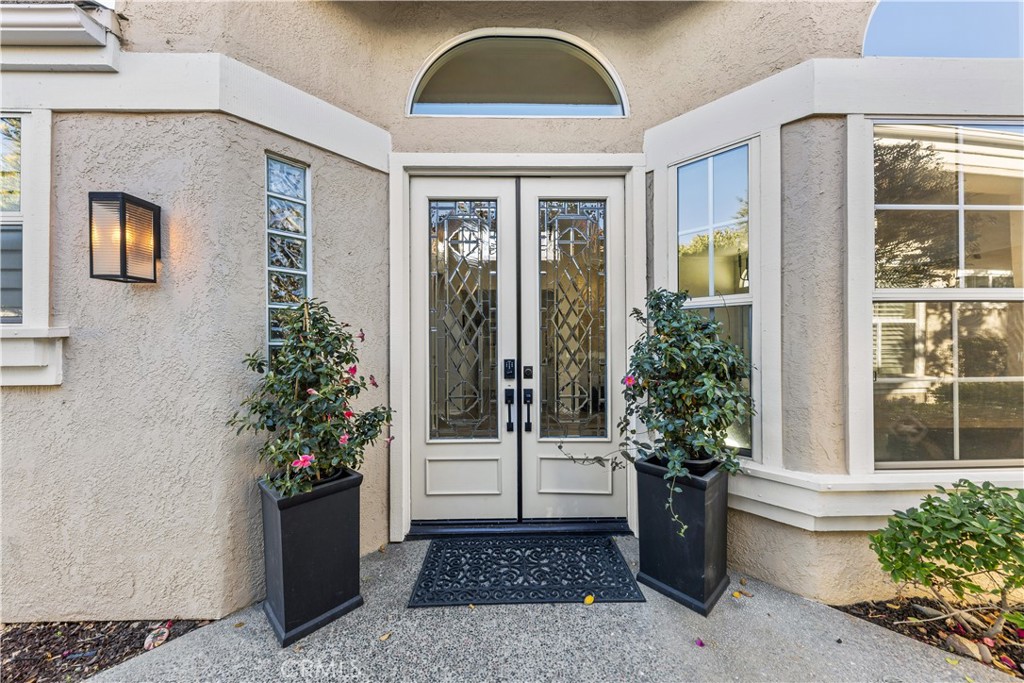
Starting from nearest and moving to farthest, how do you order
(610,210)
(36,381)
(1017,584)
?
(1017,584) → (36,381) → (610,210)

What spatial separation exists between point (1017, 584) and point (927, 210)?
206 cm

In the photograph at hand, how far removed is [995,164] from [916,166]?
1.55 feet

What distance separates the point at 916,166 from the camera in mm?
2338

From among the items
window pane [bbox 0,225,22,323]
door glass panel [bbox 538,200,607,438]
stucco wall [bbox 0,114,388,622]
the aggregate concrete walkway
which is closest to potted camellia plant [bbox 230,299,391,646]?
the aggregate concrete walkway

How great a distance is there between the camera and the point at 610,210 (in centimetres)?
308

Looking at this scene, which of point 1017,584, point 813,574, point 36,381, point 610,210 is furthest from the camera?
point 610,210

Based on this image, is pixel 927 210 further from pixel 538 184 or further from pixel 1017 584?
pixel 538 184

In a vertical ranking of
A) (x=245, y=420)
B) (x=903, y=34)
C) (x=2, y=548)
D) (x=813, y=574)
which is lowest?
(x=813, y=574)

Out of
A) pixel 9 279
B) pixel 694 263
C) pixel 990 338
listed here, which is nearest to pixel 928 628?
pixel 990 338

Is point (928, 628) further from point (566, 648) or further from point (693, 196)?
point (693, 196)

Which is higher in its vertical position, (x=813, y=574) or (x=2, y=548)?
(x=2, y=548)

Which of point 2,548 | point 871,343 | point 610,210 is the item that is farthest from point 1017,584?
point 2,548

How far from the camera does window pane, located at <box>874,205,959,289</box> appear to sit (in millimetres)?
2334

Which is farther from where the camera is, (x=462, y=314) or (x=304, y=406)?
(x=462, y=314)
